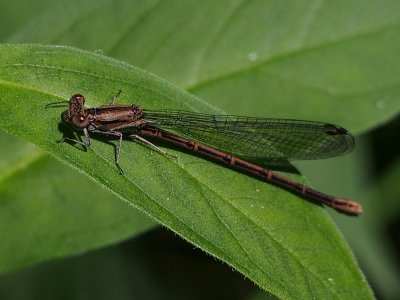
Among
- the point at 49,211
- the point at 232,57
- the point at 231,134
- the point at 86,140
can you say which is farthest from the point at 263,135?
the point at 49,211

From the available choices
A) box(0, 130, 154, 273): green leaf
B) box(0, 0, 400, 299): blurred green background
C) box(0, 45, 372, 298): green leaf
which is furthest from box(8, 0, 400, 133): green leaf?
box(0, 45, 372, 298): green leaf

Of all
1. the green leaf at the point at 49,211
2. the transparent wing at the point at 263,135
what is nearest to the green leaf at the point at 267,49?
the transparent wing at the point at 263,135

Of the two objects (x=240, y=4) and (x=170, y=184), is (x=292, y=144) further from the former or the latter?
(x=170, y=184)

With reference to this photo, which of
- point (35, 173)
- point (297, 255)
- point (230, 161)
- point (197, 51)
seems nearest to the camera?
point (297, 255)

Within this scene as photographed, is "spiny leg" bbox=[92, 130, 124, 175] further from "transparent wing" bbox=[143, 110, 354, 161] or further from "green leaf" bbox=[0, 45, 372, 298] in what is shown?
"transparent wing" bbox=[143, 110, 354, 161]

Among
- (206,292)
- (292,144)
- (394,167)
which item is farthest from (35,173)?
(394,167)

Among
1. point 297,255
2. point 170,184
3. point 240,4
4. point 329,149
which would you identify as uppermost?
point 240,4
